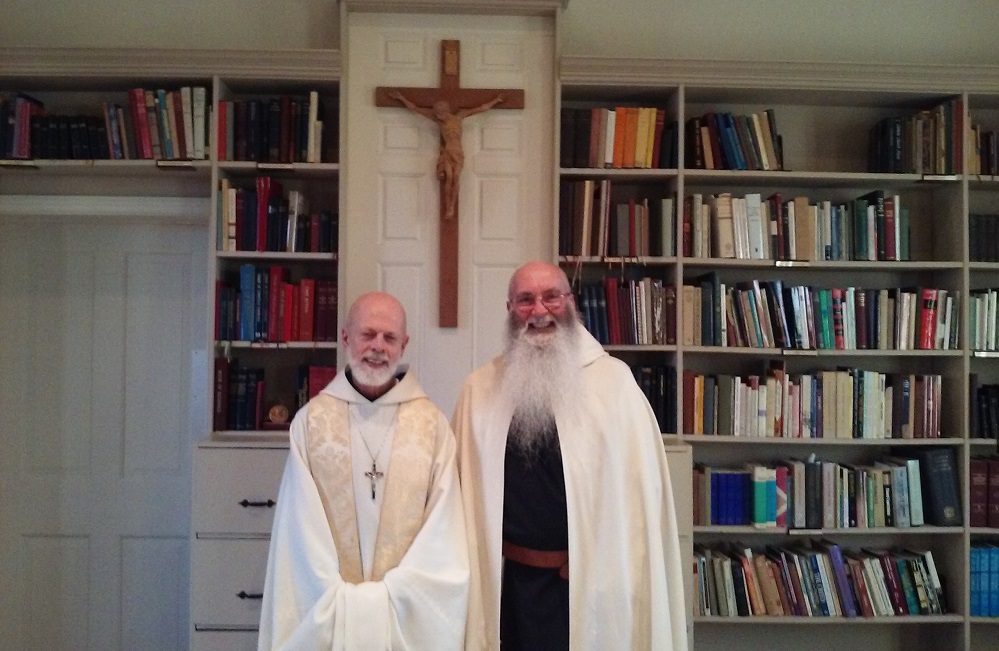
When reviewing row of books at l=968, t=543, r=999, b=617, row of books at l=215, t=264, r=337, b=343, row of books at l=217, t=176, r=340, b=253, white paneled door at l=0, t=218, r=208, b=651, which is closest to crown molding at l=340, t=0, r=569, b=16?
row of books at l=217, t=176, r=340, b=253

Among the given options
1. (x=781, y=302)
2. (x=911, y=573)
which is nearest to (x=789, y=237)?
(x=781, y=302)

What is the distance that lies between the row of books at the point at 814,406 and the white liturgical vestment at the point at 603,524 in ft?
3.41

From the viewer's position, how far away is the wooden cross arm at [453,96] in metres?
3.12

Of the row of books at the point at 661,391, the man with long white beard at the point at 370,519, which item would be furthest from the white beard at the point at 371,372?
the row of books at the point at 661,391

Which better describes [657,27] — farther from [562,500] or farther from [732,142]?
[562,500]

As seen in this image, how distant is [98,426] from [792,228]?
3216 millimetres

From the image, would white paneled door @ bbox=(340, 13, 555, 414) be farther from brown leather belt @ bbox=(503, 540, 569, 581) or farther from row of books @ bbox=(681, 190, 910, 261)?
brown leather belt @ bbox=(503, 540, 569, 581)

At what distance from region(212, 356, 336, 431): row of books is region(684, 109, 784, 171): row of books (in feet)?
5.90

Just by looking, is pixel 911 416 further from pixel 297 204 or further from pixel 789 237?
pixel 297 204

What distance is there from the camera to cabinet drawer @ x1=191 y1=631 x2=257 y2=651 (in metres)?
2.75

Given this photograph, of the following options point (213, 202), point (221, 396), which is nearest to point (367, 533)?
point (221, 396)

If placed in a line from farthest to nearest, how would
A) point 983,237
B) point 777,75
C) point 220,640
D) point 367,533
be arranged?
point 983,237 → point 777,75 → point 220,640 → point 367,533

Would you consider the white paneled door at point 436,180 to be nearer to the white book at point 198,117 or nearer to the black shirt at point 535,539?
the white book at point 198,117

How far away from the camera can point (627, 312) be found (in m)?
3.15
